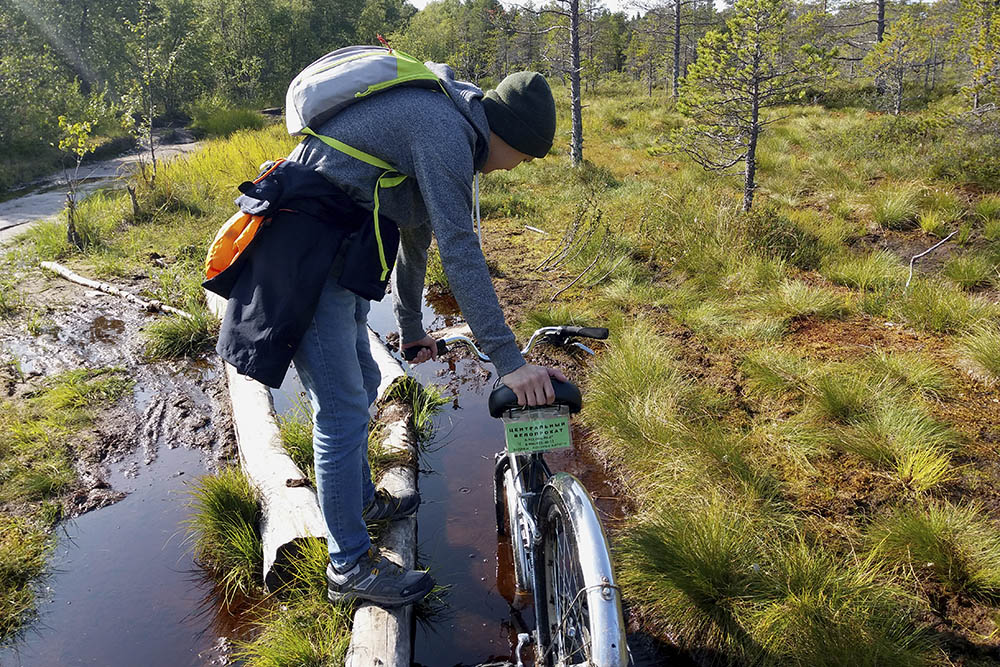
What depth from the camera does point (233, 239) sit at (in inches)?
75.1

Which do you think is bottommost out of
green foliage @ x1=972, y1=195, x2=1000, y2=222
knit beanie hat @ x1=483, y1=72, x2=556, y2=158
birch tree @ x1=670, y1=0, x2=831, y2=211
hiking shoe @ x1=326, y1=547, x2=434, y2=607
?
hiking shoe @ x1=326, y1=547, x2=434, y2=607

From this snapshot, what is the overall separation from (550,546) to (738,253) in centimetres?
471

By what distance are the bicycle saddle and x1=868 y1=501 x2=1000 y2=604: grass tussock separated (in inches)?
63.1

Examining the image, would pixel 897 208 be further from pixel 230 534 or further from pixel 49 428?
pixel 49 428

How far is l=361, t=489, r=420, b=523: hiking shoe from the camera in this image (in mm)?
2727

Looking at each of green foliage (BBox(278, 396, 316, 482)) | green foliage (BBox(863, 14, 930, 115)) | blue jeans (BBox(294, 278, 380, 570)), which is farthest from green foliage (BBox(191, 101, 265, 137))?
blue jeans (BBox(294, 278, 380, 570))

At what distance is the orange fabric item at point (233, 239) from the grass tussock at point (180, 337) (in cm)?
369

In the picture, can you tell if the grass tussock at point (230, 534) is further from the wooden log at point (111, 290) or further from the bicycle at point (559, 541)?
the wooden log at point (111, 290)

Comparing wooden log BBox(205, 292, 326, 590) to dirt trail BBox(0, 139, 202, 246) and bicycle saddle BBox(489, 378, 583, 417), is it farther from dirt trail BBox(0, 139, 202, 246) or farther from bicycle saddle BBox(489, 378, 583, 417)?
dirt trail BBox(0, 139, 202, 246)

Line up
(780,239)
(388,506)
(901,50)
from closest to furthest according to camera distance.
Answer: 1. (388,506)
2. (780,239)
3. (901,50)

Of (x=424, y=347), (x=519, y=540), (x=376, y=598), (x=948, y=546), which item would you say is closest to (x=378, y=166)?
(x=424, y=347)

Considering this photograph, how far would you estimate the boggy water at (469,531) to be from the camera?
99.3 inches

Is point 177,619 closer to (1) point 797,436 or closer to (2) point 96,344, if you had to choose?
(1) point 797,436

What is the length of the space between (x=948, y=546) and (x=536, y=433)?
1.88 m
